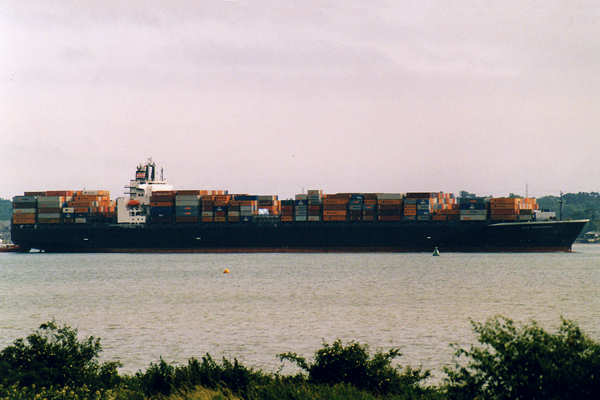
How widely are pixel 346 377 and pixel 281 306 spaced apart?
27.7m

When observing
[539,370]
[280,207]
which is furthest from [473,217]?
[539,370]

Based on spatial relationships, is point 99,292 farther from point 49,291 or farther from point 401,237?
point 401,237

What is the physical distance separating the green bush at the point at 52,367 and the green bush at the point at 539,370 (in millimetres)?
8174

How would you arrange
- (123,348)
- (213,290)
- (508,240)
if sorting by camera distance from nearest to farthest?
(123,348) < (213,290) < (508,240)

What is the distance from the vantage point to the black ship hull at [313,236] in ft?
351

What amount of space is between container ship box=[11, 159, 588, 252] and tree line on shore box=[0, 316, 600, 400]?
301ft

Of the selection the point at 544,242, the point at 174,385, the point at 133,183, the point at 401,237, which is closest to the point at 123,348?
the point at 174,385

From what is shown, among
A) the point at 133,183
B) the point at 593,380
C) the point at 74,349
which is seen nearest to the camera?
the point at 593,380

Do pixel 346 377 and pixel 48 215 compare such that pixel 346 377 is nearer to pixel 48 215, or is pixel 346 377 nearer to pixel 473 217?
pixel 473 217

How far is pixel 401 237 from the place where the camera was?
108188 millimetres

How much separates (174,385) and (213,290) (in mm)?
39137

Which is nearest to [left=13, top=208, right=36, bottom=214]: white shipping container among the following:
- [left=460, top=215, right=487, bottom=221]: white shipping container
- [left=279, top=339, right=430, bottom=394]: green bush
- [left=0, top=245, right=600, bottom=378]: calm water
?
[left=0, top=245, right=600, bottom=378]: calm water

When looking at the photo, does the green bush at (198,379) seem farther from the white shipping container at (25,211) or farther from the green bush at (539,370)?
the white shipping container at (25,211)

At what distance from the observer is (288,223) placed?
111 meters
